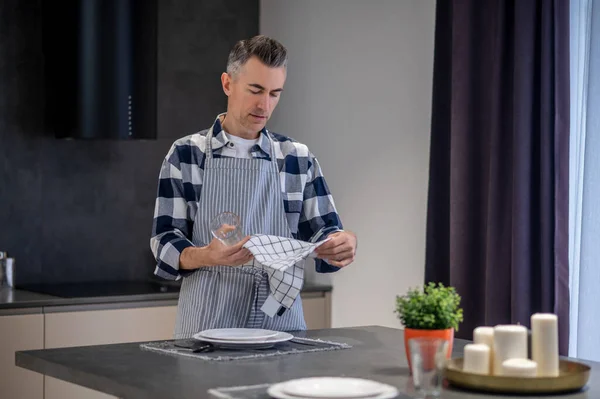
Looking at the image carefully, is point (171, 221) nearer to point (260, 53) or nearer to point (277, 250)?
point (277, 250)

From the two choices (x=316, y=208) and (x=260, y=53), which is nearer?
(x=260, y=53)

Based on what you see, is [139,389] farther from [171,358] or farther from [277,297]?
[277,297]

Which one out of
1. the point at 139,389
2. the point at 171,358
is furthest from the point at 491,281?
the point at 139,389

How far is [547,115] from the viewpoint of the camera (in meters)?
Answer: 3.62

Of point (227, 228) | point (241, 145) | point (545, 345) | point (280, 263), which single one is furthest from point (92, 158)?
point (545, 345)

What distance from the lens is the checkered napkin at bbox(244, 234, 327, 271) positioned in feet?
8.84

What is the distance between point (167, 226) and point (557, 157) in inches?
57.9

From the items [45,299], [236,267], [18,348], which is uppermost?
[236,267]

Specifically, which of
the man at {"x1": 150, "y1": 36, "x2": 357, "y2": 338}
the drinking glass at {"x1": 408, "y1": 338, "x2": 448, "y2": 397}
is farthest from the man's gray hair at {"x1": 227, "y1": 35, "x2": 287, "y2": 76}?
the drinking glass at {"x1": 408, "y1": 338, "x2": 448, "y2": 397}

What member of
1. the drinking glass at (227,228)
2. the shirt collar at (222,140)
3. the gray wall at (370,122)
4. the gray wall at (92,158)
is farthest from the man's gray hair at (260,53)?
the gray wall at (92,158)

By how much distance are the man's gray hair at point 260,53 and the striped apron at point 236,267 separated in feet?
0.78

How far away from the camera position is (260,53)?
2.98m

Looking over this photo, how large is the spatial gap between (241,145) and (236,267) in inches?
15.6

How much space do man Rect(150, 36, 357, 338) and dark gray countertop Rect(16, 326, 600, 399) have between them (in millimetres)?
329
